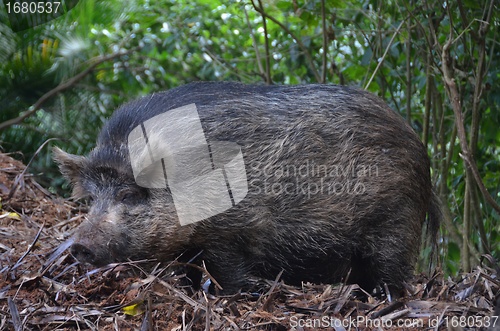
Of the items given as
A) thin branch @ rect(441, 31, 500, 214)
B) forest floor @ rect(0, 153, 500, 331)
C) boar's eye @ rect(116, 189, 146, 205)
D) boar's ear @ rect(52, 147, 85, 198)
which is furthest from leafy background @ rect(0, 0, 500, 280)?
forest floor @ rect(0, 153, 500, 331)

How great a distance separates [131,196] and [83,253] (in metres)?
0.52

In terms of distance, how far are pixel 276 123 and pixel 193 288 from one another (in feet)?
3.87

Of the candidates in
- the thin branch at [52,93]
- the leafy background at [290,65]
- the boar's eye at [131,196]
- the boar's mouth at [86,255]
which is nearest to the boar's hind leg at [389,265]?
the leafy background at [290,65]

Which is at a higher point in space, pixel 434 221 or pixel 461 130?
pixel 461 130

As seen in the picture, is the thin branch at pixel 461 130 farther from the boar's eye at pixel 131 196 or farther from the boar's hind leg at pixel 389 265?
the boar's eye at pixel 131 196

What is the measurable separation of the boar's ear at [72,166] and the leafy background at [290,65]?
96 cm

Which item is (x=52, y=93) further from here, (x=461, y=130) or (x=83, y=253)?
(x=461, y=130)

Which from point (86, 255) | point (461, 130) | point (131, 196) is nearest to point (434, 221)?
point (461, 130)

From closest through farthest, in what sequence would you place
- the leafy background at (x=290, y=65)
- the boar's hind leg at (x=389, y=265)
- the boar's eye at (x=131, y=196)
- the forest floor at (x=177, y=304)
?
1. the forest floor at (x=177, y=304)
2. the boar's eye at (x=131, y=196)
3. the boar's hind leg at (x=389, y=265)
4. the leafy background at (x=290, y=65)

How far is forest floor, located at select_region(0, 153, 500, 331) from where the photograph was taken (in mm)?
3072

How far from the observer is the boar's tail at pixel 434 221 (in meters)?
4.86

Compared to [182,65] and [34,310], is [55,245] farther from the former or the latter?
[182,65]

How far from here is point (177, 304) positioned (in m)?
3.25

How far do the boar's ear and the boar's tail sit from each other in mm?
2490
